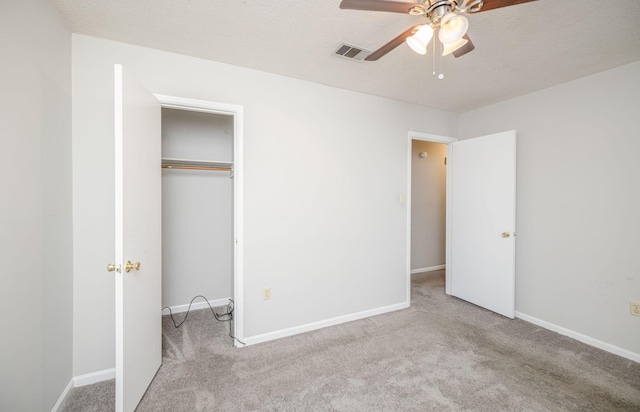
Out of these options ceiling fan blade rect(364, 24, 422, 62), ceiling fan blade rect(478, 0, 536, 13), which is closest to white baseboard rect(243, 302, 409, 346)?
ceiling fan blade rect(364, 24, 422, 62)

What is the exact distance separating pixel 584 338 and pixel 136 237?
3910 mm

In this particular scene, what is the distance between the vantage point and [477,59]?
7.06 feet

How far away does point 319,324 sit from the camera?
2.66 meters

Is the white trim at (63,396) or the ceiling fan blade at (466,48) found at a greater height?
the ceiling fan blade at (466,48)

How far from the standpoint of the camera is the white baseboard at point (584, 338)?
217 centimetres

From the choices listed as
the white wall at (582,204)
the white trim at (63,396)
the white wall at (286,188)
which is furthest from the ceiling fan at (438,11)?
the white trim at (63,396)

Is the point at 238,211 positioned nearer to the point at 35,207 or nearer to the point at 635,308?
the point at 35,207

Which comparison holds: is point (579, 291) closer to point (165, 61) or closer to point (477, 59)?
point (477, 59)

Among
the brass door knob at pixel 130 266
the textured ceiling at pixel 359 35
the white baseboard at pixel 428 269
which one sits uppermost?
the textured ceiling at pixel 359 35

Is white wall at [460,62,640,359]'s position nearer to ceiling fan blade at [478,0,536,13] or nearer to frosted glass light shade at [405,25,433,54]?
ceiling fan blade at [478,0,536,13]

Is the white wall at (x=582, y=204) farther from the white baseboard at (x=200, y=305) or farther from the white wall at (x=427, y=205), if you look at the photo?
the white baseboard at (x=200, y=305)

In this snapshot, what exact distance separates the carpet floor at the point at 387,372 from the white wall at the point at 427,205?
6.51ft

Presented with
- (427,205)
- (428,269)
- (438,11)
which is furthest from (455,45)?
(428,269)

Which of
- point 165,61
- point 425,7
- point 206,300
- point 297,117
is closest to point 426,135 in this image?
point 297,117
